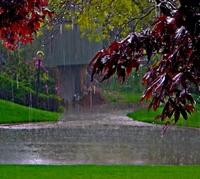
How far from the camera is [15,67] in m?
19.0

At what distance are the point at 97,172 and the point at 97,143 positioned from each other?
339 cm

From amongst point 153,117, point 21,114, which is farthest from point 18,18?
point 153,117

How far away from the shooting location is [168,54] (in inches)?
124

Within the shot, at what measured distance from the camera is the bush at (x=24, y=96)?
721 inches

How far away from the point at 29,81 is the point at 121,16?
10.9 meters

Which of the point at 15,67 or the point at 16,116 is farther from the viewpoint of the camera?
the point at 15,67

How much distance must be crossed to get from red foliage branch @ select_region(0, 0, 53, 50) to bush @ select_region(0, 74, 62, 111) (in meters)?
14.2

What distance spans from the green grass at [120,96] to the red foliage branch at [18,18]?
19.1 metres

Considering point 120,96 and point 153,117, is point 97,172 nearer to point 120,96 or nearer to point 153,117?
point 153,117

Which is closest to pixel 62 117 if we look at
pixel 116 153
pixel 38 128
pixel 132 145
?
pixel 38 128

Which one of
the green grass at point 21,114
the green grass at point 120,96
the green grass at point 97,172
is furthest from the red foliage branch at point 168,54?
the green grass at point 120,96

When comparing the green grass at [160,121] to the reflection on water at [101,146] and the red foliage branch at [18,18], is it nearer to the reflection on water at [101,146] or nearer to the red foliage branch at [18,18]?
the reflection on water at [101,146]

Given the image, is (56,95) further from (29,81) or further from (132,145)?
(132,145)

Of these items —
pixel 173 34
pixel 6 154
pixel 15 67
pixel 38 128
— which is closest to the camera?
pixel 173 34
